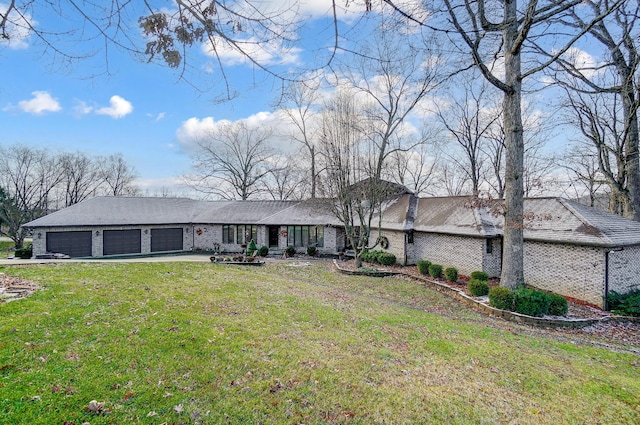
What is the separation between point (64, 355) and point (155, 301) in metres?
3.37

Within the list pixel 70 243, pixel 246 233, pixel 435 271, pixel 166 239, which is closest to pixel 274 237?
pixel 246 233

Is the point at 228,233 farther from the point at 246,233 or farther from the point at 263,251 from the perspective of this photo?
the point at 263,251

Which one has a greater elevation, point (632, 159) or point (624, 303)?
point (632, 159)

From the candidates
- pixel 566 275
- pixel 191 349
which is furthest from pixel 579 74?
pixel 191 349

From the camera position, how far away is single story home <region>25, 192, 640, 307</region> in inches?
457

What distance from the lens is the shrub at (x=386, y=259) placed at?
Answer: 18969 millimetres

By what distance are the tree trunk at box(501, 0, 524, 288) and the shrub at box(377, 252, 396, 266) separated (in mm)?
8117

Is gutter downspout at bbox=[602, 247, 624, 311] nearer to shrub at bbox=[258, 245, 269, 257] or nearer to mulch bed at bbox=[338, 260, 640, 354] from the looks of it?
mulch bed at bbox=[338, 260, 640, 354]

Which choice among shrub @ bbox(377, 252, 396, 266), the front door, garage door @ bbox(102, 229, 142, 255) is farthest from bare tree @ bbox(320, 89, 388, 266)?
garage door @ bbox(102, 229, 142, 255)

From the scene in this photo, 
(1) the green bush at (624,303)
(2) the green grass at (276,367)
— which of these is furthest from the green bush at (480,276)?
(2) the green grass at (276,367)

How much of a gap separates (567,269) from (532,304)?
3.73 metres

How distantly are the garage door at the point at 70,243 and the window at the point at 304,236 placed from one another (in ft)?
47.0

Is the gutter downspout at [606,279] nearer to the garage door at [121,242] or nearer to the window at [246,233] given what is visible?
the window at [246,233]

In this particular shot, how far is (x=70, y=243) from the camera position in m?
20.5
